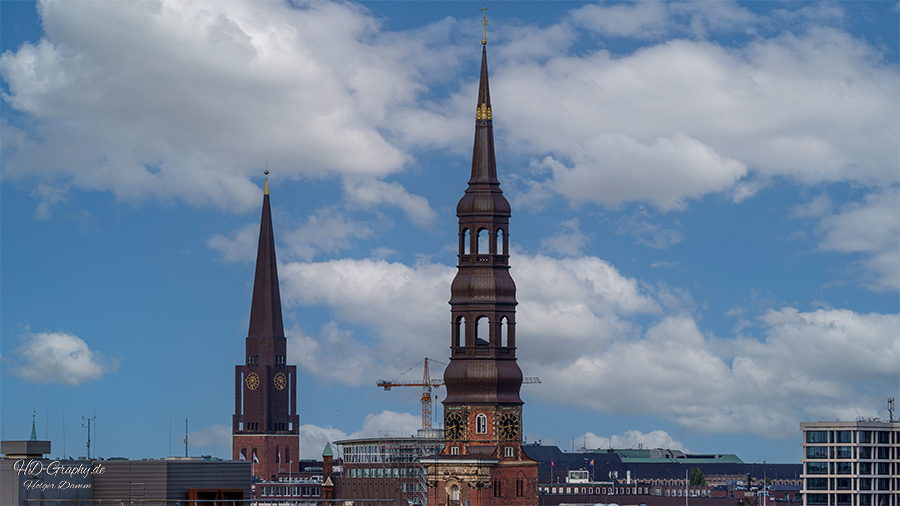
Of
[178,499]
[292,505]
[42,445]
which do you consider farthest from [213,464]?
[292,505]

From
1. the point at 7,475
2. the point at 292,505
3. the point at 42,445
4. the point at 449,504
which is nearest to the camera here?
the point at 7,475

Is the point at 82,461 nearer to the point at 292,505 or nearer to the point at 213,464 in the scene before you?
the point at 213,464

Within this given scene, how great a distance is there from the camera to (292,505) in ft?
414

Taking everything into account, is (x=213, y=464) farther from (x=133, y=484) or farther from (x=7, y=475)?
(x=7, y=475)

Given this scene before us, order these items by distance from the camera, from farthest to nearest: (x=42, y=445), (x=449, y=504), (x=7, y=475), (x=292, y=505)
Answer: (x=449, y=504) → (x=292, y=505) → (x=42, y=445) → (x=7, y=475)

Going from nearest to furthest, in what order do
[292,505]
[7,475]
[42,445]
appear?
[7,475]
[42,445]
[292,505]

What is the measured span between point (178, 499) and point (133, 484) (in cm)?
264

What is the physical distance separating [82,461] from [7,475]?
5.54 m

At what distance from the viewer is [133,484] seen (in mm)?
101250

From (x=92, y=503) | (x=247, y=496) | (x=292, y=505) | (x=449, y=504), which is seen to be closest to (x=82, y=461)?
(x=92, y=503)

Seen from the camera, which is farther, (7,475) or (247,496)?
(247,496)

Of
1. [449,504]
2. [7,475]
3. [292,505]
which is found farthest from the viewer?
[449,504]

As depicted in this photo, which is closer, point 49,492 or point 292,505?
point 49,492

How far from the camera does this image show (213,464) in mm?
102688
